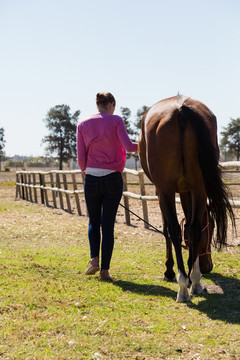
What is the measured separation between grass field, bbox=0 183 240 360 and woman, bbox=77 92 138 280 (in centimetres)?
57

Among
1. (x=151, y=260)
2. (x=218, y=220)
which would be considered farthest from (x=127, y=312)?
(x=151, y=260)

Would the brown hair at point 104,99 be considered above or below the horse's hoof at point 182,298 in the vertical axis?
above

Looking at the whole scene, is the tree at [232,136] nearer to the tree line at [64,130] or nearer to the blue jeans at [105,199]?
the tree line at [64,130]

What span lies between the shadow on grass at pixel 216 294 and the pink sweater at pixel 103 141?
1.25 metres

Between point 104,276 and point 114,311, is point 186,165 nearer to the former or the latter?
point 114,311

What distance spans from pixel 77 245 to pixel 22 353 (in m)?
4.38

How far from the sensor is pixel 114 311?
326 cm

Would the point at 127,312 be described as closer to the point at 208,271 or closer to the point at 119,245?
the point at 208,271

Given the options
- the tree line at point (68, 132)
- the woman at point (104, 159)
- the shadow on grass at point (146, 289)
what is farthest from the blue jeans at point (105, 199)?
the tree line at point (68, 132)

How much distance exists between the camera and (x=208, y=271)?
14.4ft

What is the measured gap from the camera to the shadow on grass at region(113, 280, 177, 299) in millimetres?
3795

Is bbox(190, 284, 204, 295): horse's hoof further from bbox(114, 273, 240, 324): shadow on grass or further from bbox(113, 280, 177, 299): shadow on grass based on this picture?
bbox(113, 280, 177, 299): shadow on grass

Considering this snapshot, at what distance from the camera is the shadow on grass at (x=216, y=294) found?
3.18 m

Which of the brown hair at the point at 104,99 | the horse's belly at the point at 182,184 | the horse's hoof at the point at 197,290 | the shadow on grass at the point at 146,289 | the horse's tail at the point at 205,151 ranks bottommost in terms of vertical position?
the shadow on grass at the point at 146,289
